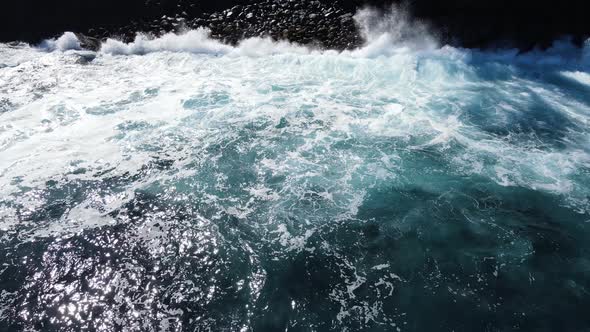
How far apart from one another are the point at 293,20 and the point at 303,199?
11798 millimetres

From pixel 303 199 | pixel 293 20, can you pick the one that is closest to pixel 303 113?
pixel 303 199

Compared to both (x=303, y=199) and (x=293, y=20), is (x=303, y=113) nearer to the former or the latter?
(x=303, y=199)

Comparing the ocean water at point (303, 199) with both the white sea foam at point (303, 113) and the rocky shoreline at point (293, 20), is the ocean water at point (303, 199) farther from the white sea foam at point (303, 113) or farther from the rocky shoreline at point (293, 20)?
Result: the rocky shoreline at point (293, 20)

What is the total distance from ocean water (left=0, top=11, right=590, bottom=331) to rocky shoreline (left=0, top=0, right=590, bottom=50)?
1.38 m

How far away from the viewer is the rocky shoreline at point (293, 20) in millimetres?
13523

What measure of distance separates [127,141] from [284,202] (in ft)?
16.9

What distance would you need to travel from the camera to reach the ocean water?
18.7ft

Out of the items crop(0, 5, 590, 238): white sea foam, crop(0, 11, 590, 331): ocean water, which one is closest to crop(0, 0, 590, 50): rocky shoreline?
crop(0, 5, 590, 238): white sea foam

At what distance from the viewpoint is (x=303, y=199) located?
7.69 m

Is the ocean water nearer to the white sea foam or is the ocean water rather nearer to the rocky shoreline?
the white sea foam

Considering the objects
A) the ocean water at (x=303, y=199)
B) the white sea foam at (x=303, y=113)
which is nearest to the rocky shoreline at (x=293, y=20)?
the white sea foam at (x=303, y=113)

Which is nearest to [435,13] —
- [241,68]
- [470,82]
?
[470,82]

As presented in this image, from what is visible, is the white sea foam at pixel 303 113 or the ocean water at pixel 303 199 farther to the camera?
the white sea foam at pixel 303 113

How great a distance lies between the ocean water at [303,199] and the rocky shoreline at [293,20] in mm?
1379
